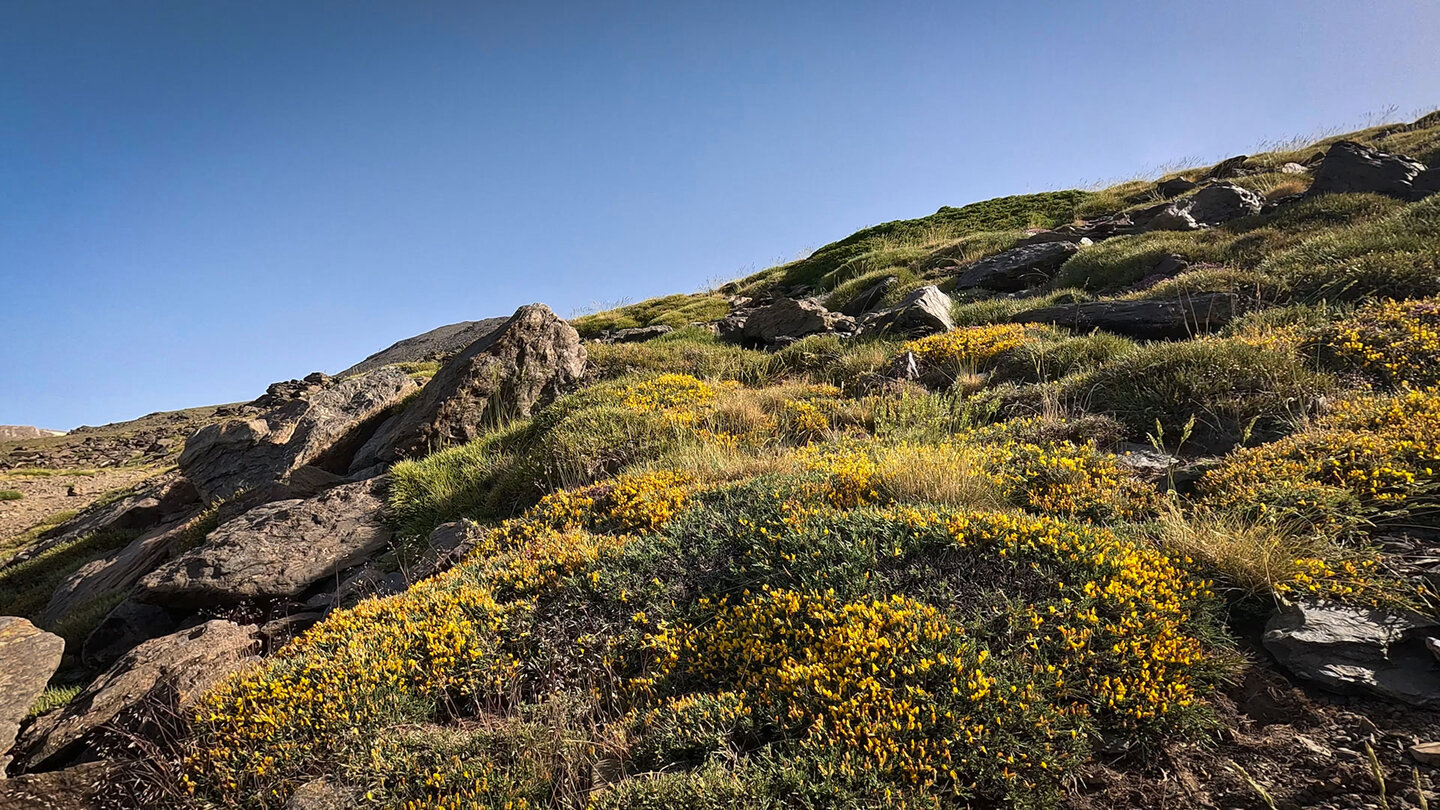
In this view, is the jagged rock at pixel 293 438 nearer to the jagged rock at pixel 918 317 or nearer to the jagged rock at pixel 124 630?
the jagged rock at pixel 124 630


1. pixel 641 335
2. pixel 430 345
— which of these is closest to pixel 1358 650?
pixel 641 335

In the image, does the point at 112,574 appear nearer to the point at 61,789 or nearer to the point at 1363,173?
the point at 61,789

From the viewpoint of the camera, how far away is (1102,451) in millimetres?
6023

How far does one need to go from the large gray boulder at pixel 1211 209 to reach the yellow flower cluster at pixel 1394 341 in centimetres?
878

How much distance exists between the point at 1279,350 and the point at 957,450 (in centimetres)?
385

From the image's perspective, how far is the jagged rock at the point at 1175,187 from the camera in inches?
→ 795

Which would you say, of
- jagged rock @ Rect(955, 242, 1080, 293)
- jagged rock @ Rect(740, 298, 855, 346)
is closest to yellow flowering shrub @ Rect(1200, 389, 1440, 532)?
jagged rock @ Rect(740, 298, 855, 346)

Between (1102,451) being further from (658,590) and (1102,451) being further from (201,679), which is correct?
(201,679)

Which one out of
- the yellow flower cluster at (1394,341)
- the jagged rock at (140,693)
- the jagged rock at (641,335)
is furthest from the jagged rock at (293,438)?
the yellow flower cluster at (1394,341)

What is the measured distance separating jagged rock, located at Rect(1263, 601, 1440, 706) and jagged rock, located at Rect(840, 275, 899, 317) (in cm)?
1351

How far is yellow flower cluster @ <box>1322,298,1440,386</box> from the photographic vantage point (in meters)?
6.01

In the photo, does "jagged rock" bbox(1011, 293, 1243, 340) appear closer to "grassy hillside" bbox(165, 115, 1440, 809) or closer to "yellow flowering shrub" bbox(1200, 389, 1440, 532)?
"grassy hillside" bbox(165, 115, 1440, 809)

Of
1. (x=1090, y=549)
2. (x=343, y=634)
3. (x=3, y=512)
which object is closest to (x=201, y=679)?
(x=343, y=634)

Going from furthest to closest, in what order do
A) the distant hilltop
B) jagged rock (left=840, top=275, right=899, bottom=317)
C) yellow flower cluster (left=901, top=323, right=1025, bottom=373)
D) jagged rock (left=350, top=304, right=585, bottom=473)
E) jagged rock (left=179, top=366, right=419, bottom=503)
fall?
the distant hilltop
jagged rock (left=840, top=275, right=899, bottom=317)
jagged rock (left=179, top=366, right=419, bottom=503)
jagged rock (left=350, top=304, right=585, bottom=473)
yellow flower cluster (left=901, top=323, right=1025, bottom=373)
